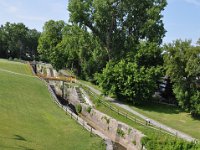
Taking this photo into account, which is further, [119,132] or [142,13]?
[142,13]

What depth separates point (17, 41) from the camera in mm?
148000

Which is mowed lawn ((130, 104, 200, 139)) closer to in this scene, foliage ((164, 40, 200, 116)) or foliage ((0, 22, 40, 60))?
foliage ((164, 40, 200, 116))

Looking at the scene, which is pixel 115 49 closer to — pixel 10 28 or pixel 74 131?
pixel 74 131

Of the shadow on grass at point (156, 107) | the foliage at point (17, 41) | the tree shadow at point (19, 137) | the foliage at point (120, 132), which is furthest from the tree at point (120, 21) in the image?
the foliage at point (17, 41)

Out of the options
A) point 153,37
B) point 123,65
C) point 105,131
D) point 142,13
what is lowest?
point 105,131

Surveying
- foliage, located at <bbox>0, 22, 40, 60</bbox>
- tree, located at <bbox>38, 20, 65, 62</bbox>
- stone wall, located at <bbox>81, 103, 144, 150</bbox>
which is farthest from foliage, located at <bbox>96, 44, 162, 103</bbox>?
foliage, located at <bbox>0, 22, 40, 60</bbox>

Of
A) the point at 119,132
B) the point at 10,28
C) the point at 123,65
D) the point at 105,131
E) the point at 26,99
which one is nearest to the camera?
the point at 119,132

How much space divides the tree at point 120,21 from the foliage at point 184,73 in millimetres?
14020

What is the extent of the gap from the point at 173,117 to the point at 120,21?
75.1 ft

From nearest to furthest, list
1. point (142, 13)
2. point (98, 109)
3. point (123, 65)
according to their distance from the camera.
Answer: point (98, 109), point (123, 65), point (142, 13)

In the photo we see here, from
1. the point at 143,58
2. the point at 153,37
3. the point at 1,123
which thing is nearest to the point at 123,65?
the point at 143,58

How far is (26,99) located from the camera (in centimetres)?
4738

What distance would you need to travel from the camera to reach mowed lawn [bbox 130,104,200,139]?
41.6 metres

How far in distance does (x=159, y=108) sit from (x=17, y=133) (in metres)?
28.1
